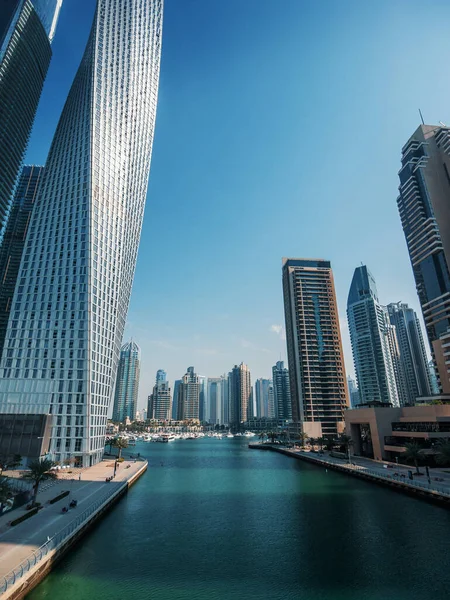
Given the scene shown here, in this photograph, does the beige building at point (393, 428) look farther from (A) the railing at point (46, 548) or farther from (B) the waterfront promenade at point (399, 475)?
(A) the railing at point (46, 548)

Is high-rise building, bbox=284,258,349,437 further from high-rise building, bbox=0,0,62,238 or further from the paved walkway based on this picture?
high-rise building, bbox=0,0,62,238

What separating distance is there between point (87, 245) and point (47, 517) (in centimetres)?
7994

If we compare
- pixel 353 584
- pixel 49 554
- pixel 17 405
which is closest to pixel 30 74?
pixel 17 405

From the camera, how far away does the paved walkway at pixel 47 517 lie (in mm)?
32388

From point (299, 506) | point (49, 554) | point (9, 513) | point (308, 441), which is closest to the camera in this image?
point (49, 554)

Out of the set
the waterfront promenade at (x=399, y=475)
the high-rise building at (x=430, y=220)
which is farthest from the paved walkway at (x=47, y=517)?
the high-rise building at (x=430, y=220)

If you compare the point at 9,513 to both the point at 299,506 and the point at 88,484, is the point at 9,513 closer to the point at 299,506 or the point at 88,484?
the point at 88,484

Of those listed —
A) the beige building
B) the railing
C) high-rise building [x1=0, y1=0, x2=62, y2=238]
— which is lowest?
the railing

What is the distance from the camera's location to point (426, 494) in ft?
196

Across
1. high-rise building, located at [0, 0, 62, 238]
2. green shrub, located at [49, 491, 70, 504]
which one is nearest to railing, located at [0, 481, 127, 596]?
green shrub, located at [49, 491, 70, 504]

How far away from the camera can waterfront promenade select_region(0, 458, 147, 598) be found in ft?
98.0

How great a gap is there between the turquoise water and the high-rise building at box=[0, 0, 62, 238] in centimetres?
16641

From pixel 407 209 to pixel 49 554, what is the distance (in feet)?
609

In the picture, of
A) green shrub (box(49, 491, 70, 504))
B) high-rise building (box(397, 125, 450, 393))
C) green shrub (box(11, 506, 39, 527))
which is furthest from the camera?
high-rise building (box(397, 125, 450, 393))
